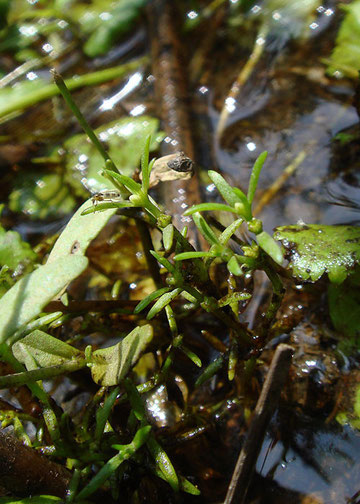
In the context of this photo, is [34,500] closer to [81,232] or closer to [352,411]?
[81,232]

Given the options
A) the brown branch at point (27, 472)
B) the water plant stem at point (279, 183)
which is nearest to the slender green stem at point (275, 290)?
the brown branch at point (27, 472)

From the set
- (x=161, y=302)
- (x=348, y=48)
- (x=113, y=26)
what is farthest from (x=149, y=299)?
(x=113, y=26)

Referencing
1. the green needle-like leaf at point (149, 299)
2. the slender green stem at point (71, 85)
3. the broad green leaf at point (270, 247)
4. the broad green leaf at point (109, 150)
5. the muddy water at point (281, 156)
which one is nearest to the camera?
the broad green leaf at point (270, 247)

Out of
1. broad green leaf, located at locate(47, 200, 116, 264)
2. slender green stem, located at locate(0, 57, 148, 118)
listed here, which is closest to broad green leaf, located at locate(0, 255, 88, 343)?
broad green leaf, located at locate(47, 200, 116, 264)

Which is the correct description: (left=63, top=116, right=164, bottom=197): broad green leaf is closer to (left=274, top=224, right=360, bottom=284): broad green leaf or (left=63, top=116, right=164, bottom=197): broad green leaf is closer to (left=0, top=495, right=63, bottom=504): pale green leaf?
(left=274, top=224, right=360, bottom=284): broad green leaf

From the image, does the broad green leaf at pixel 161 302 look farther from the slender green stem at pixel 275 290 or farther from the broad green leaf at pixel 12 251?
the broad green leaf at pixel 12 251

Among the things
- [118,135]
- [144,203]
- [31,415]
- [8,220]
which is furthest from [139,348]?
[118,135]

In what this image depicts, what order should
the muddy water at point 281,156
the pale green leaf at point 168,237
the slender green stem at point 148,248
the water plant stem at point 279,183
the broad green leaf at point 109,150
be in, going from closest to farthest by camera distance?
the pale green leaf at point 168,237 < the muddy water at point 281,156 < the slender green stem at point 148,248 < the water plant stem at point 279,183 < the broad green leaf at point 109,150
